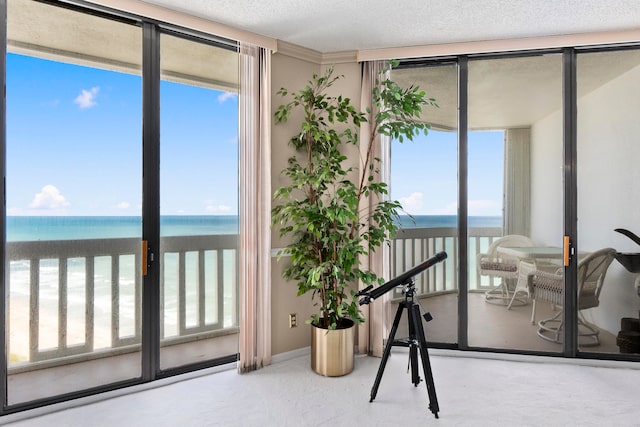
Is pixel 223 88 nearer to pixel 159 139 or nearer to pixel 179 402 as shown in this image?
pixel 159 139

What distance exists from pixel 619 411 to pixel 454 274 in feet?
4.38

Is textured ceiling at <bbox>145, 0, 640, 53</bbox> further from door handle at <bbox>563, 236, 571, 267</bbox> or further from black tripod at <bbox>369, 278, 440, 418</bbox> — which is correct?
black tripod at <bbox>369, 278, 440, 418</bbox>

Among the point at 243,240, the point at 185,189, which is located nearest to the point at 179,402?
the point at 243,240

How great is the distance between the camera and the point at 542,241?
3.13 meters

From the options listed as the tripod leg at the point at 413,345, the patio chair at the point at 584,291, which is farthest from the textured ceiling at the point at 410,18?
the tripod leg at the point at 413,345

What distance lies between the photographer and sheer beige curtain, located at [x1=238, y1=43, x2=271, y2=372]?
9.39 ft

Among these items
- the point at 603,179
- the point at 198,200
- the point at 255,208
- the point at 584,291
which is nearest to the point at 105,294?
the point at 198,200

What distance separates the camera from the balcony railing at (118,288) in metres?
2.29

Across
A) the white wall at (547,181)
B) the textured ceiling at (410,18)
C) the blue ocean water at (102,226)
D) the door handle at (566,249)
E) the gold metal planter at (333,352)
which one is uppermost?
the textured ceiling at (410,18)

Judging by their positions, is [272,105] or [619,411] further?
[272,105]

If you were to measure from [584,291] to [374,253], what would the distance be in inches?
66.5

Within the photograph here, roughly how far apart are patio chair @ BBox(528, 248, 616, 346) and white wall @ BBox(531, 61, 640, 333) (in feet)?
0.18

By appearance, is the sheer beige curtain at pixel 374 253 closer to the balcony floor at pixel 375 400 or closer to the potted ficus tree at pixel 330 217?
the potted ficus tree at pixel 330 217

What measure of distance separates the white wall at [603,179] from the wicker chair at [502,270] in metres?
0.23
